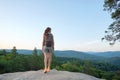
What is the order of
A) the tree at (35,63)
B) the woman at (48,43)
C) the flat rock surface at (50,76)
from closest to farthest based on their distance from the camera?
the flat rock surface at (50,76) → the woman at (48,43) → the tree at (35,63)

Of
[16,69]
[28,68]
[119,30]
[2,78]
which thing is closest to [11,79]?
[2,78]

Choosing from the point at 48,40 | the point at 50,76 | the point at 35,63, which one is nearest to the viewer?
the point at 50,76

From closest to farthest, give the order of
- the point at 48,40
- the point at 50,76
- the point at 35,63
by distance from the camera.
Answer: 1. the point at 50,76
2. the point at 48,40
3. the point at 35,63

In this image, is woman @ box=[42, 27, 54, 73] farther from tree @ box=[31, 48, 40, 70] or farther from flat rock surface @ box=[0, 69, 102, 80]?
tree @ box=[31, 48, 40, 70]

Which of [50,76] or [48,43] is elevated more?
[48,43]

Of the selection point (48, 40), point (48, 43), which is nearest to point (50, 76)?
point (48, 43)

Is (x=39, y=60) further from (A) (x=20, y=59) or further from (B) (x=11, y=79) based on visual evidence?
(B) (x=11, y=79)

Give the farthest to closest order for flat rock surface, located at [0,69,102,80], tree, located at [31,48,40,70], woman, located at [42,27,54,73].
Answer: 1. tree, located at [31,48,40,70]
2. woman, located at [42,27,54,73]
3. flat rock surface, located at [0,69,102,80]

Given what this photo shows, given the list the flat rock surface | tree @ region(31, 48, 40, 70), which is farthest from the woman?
tree @ region(31, 48, 40, 70)

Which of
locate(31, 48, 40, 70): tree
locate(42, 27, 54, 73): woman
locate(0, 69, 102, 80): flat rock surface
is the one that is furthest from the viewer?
locate(31, 48, 40, 70): tree

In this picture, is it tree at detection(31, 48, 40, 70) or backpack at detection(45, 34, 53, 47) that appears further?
tree at detection(31, 48, 40, 70)

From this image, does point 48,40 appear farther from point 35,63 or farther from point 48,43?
point 35,63

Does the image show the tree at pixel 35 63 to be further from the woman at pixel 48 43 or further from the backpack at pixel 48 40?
the backpack at pixel 48 40

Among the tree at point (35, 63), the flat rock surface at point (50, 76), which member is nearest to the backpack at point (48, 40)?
the flat rock surface at point (50, 76)
